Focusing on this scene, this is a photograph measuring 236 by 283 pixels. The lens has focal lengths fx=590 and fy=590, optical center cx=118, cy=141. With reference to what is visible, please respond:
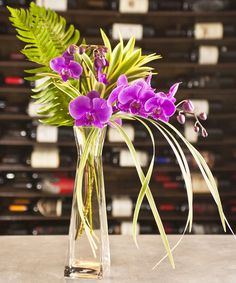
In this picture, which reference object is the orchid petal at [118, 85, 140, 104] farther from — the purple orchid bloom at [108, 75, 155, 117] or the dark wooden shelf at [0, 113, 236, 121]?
the dark wooden shelf at [0, 113, 236, 121]

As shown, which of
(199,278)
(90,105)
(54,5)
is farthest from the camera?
(54,5)

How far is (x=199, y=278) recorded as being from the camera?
1.19 meters

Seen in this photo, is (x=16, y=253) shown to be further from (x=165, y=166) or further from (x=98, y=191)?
(x=165, y=166)

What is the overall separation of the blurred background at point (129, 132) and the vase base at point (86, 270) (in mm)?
2602

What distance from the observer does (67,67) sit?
1.12 metres

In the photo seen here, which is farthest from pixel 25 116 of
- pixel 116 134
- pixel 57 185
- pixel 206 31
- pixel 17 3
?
pixel 206 31

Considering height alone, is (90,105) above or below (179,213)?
above

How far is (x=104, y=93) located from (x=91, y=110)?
0.10 meters

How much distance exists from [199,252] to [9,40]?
2.81 meters

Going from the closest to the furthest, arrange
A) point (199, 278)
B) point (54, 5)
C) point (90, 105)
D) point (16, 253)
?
point (90, 105), point (199, 278), point (16, 253), point (54, 5)

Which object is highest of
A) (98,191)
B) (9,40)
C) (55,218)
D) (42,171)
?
(9,40)

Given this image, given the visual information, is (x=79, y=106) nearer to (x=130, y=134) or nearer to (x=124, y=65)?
(x=124, y=65)

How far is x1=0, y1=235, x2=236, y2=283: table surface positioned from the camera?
1182 millimetres

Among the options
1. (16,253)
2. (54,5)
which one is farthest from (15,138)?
(16,253)
